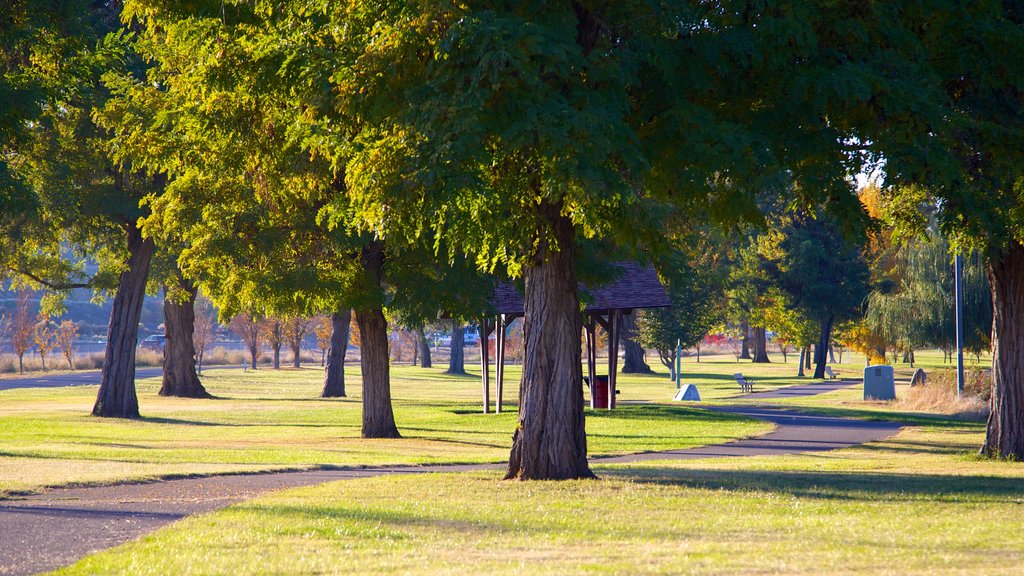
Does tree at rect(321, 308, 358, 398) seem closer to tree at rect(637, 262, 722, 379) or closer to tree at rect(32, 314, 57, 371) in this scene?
tree at rect(637, 262, 722, 379)

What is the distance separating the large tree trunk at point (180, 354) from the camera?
4475 centimetres

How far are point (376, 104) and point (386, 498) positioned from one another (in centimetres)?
471

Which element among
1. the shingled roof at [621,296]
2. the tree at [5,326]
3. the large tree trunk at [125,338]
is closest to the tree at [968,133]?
the shingled roof at [621,296]

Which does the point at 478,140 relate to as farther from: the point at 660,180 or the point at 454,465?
the point at 454,465

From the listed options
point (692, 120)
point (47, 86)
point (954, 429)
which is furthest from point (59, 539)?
point (954, 429)

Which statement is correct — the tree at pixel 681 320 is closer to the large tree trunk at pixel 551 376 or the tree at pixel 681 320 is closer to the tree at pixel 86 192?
the tree at pixel 86 192

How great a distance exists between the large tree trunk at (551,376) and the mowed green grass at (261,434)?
17.3 feet

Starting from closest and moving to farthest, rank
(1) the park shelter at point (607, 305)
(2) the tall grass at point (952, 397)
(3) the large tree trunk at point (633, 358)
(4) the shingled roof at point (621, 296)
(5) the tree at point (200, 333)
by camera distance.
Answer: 1. (2) the tall grass at point (952, 397)
2. (4) the shingled roof at point (621, 296)
3. (1) the park shelter at point (607, 305)
4. (3) the large tree trunk at point (633, 358)
5. (5) the tree at point (200, 333)

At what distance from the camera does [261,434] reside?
2777cm

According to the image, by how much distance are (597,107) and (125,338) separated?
Result: 2538 centimetres

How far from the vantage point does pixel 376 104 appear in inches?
513

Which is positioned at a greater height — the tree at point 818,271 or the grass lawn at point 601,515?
the tree at point 818,271

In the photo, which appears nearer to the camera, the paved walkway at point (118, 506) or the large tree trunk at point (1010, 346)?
the paved walkway at point (118, 506)

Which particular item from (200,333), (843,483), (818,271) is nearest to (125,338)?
(843,483)
